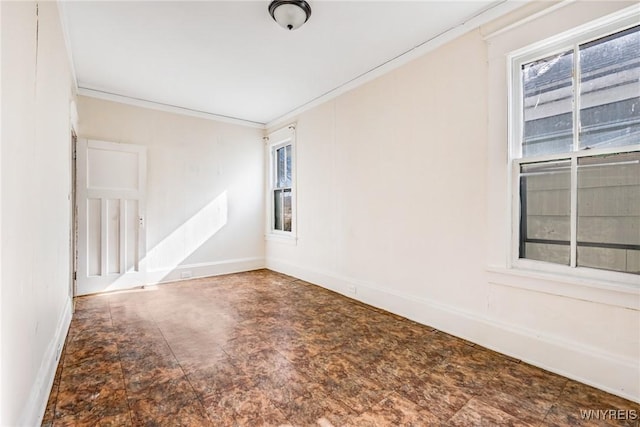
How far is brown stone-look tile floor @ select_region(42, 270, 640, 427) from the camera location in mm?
1661

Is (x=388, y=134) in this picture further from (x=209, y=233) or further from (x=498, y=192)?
(x=209, y=233)

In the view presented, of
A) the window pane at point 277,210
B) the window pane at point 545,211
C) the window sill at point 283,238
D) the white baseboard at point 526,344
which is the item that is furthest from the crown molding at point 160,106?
the window pane at point 545,211

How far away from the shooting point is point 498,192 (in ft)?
8.01

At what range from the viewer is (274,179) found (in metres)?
5.64

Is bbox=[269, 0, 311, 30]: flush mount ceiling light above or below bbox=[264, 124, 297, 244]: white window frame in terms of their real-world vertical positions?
above

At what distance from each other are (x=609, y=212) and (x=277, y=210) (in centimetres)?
452

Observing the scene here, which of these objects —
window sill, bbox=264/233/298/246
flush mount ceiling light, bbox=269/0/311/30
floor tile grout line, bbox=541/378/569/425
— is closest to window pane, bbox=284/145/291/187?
window sill, bbox=264/233/298/246

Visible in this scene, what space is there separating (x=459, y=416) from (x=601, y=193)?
5.70ft

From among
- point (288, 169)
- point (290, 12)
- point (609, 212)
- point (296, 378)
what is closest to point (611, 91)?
point (609, 212)

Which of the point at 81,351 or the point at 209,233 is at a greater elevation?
the point at 209,233

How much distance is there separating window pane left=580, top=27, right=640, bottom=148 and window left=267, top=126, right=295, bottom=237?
12.1ft

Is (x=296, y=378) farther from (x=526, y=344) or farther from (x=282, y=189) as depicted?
(x=282, y=189)

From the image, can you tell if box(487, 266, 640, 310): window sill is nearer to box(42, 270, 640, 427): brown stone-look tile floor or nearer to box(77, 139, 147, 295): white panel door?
box(42, 270, 640, 427): brown stone-look tile floor

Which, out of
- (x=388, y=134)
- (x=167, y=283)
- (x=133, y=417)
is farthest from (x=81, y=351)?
(x=388, y=134)
